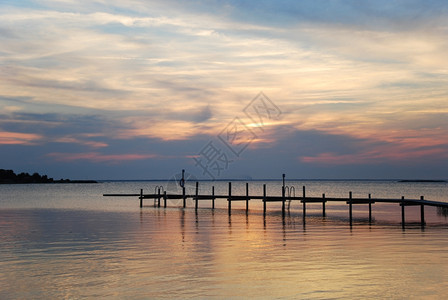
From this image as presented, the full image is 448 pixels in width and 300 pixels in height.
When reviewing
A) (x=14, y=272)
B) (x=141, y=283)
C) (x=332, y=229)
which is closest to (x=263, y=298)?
(x=141, y=283)

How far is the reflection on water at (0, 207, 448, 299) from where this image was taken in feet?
39.0

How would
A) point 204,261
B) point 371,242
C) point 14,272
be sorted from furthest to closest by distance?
point 371,242 → point 204,261 → point 14,272

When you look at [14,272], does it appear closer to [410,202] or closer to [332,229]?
[332,229]

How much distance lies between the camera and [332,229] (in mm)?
27188

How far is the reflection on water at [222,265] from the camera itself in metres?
11.9

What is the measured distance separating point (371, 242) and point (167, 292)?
1192 centimetres

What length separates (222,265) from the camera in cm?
1517

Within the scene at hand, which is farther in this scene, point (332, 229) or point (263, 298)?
point (332, 229)

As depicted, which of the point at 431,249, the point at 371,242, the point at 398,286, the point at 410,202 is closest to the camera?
the point at 398,286

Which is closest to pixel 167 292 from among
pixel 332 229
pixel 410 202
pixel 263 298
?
pixel 263 298

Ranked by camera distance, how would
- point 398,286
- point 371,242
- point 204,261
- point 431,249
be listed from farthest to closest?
point 371,242
point 431,249
point 204,261
point 398,286

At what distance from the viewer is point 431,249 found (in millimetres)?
18422

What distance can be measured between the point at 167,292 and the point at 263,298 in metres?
2.28

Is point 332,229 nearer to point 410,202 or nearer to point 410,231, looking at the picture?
point 410,231
